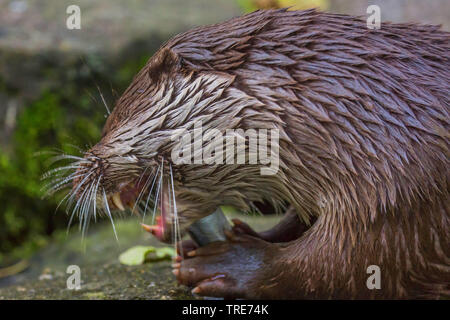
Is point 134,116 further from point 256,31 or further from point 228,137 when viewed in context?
point 256,31

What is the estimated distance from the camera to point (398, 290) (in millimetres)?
2391

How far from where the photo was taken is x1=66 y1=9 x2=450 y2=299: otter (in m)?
2.31

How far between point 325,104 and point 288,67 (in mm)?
217

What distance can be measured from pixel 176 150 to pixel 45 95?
2.61 m

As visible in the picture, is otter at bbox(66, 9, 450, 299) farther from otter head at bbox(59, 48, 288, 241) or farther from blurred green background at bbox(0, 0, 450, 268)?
blurred green background at bbox(0, 0, 450, 268)

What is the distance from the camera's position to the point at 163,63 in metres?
2.57

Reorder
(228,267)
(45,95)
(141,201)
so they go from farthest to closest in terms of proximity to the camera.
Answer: (45,95)
(141,201)
(228,267)

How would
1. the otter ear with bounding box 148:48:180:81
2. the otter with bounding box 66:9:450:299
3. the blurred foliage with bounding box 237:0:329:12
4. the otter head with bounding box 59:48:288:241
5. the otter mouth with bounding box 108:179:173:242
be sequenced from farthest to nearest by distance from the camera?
1. the blurred foliage with bounding box 237:0:329:12
2. the otter mouth with bounding box 108:179:173:242
3. the otter ear with bounding box 148:48:180:81
4. the otter head with bounding box 59:48:288:241
5. the otter with bounding box 66:9:450:299

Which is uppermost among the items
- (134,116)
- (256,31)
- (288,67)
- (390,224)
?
(256,31)

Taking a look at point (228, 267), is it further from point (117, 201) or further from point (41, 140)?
point (41, 140)

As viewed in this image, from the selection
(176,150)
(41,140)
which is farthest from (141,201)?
(41,140)

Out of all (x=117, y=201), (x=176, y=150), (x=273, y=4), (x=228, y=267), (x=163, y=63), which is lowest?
(x=228, y=267)

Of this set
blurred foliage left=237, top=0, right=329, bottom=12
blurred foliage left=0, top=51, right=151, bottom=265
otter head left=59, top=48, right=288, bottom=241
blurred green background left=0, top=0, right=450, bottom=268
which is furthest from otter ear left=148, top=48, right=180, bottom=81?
blurred foliage left=237, top=0, right=329, bottom=12

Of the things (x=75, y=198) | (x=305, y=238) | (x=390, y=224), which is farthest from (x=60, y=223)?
(x=390, y=224)
